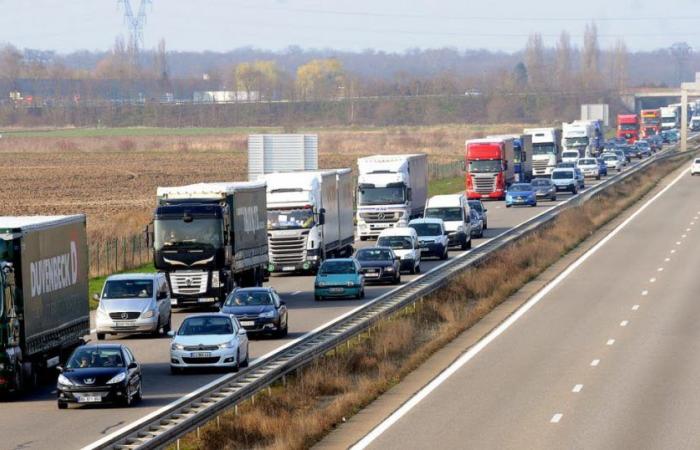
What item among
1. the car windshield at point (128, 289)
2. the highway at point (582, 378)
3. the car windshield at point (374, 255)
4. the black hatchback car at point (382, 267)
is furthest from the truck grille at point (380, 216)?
the car windshield at point (128, 289)

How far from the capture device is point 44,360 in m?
31.8

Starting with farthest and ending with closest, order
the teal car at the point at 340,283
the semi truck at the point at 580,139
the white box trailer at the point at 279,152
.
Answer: the semi truck at the point at 580,139 → the white box trailer at the point at 279,152 → the teal car at the point at 340,283

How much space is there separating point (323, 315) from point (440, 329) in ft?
11.4

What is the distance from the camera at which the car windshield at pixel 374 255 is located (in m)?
50.3

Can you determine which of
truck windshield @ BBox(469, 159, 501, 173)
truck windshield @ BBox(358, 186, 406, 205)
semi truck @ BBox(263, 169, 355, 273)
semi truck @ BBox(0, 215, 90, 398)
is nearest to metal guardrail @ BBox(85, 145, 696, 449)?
semi truck @ BBox(0, 215, 90, 398)

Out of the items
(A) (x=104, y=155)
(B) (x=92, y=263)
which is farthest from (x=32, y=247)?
(A) (x=104, y=155)

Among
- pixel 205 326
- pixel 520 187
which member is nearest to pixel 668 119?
pixel 520 187

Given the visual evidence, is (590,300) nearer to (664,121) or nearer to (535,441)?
(535,441)

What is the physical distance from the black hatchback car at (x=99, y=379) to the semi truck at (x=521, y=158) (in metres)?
66.2

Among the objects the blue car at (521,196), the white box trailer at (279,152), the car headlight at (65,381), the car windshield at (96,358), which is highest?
the white box trailer at (279,152)

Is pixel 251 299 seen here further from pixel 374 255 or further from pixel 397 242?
pixel 397 242

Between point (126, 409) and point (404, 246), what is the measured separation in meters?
25.4

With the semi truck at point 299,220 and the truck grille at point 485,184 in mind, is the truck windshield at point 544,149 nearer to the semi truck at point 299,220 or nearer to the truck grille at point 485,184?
the truck grille at point 485,184

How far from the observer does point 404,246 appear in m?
53.1
